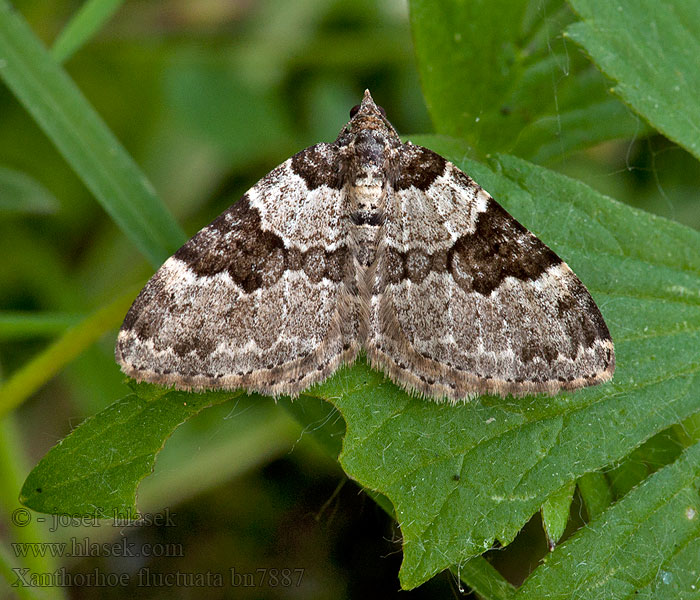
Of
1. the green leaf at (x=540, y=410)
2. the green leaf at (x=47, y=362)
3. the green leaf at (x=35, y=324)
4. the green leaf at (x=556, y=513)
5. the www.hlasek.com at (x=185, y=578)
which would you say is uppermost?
the green leaf at (x=35, y=324)

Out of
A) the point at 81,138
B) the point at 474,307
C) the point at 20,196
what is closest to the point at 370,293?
the point at 474,307

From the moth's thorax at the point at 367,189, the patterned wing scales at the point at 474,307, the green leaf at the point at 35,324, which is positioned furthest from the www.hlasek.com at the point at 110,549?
the moth's thorax at the point at 367,189

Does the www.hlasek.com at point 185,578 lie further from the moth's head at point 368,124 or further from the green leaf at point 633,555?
the moth's head at point 368,124

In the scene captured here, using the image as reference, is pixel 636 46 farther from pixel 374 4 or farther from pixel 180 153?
pixel 180 153

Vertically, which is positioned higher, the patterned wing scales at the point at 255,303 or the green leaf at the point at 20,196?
the green leaf at the point at 20,196

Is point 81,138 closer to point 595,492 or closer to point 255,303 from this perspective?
point 255,303

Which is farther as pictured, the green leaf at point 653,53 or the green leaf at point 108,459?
the green leaf at point 653,53

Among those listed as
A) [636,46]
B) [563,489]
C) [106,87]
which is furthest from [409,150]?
[106,87]
